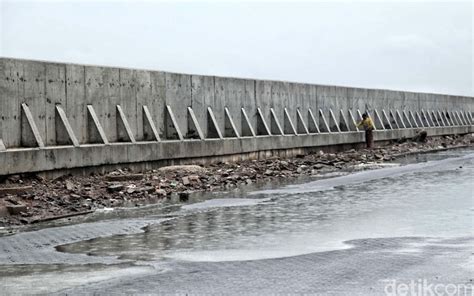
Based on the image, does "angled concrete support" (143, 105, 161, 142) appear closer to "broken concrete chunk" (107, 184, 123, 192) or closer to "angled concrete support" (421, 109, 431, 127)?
"broken concrete chunk" (107, 184, 123, 192)

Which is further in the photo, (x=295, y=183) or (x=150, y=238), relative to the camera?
(x=295, y=183)

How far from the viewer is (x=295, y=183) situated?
1856cm

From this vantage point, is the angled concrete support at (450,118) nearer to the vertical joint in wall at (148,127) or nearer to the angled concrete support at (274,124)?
the angled concrete support at (274,124)

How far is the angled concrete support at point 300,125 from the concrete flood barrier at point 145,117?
0.05m

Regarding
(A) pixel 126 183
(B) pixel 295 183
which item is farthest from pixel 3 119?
(B) pixel 295 183

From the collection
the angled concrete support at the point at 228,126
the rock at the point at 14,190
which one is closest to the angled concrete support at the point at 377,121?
the angled concrete support at the point at 228,126

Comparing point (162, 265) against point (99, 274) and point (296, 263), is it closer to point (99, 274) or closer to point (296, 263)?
point (99, 274)

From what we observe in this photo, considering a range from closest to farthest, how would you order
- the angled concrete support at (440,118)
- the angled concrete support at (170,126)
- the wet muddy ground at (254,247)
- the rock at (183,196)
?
the wet muddy ground at (254,247)
the rock at (183,196)
the angled concrete support at (170,126)
the angled concrete support at (440,118)

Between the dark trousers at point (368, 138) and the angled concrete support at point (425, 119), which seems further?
the angled concrete support at point (425, 119)

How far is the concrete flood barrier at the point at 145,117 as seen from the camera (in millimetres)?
16859

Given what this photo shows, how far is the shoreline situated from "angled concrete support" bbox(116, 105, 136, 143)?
1.09 m

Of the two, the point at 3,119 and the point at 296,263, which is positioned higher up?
the point at 3,119

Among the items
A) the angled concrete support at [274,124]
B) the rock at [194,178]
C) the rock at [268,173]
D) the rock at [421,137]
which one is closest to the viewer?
the rock at [194,178]

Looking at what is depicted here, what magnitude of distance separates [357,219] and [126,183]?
24.9 ft
